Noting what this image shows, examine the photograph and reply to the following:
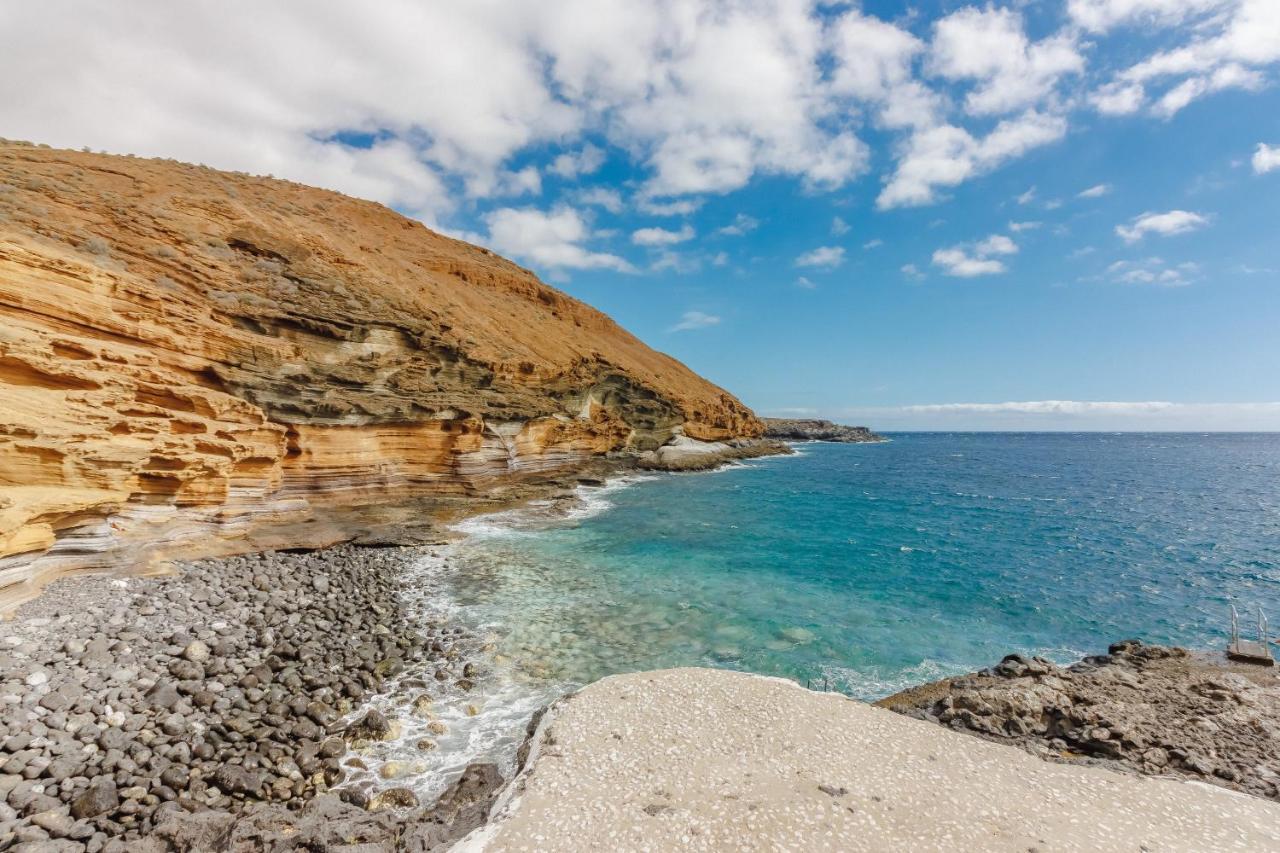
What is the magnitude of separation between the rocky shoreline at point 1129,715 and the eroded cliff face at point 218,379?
745 inches

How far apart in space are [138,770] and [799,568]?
19.5m

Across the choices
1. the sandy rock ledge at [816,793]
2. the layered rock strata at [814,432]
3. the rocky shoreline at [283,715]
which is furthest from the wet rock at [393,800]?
the layered rock strata at [814,432]

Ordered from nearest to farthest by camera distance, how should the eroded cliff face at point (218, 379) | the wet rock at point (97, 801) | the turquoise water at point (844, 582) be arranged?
the wet rock at point (97, 801), the eroded cliff face at point (218, 379), the turquoise water at point (844, 582)

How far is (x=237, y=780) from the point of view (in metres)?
7.50

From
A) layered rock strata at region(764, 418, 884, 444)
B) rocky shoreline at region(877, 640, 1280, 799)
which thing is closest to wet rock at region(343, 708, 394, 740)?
rocky shoreline at region(877, 640, 1280, 799)

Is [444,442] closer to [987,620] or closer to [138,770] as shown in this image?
[138,770]

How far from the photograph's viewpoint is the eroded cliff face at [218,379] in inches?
488

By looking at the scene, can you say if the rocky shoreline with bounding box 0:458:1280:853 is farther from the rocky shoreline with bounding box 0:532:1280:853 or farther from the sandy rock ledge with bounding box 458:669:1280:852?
the sandy rock ledge with bounding box 458:669:1280:852

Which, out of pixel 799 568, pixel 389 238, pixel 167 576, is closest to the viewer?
pixel 167 576

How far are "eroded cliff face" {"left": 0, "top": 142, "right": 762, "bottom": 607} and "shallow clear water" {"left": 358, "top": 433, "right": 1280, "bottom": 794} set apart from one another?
528cm

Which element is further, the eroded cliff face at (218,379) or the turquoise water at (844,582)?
the turquoise water at (844,582)

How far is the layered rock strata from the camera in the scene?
121m

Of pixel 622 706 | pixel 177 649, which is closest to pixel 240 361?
pixel 177 649

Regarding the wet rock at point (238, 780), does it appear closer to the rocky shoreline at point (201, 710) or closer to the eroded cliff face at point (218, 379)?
the rocky shoreline at point (201, 710)
